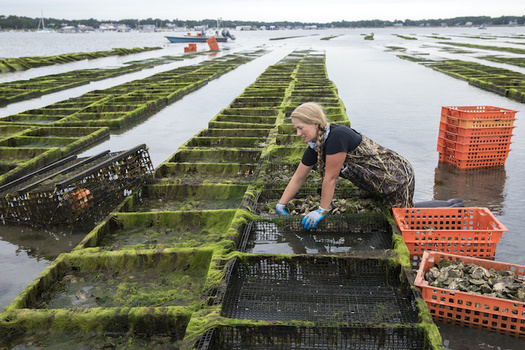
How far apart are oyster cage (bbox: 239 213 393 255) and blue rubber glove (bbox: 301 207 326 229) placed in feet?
0.83

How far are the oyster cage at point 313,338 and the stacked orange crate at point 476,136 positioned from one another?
5.65 meters

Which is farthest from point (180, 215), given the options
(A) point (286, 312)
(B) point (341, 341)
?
(B) point (341, 341)

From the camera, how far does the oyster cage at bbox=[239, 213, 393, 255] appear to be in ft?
16.7

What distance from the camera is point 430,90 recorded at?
61.2 ft

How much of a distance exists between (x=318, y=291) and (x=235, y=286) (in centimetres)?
83

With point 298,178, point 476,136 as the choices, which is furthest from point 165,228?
point 476,136

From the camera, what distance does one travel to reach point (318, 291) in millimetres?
4121

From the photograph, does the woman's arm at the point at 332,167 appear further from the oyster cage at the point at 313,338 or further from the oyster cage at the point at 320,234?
the oyster cage at the point at 313,338

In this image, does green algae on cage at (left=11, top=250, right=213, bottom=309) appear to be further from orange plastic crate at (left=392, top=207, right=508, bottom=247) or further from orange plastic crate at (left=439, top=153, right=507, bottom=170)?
orange plastic crate at (left=439, top=153, right=507, bottom=170)

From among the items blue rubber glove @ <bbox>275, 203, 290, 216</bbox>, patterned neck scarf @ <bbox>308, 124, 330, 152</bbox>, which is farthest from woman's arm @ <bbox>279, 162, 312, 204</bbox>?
patterned neck scarf @ <bbox>308, 124, 330, 152</bbox>

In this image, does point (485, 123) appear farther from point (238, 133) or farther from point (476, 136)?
point (238, 133)

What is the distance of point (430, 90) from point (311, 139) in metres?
16.1

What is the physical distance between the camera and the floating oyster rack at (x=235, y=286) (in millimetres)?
3387

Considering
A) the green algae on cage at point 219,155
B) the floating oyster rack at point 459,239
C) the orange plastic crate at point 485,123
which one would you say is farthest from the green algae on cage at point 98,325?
the orange plastic crate at point 485,123
